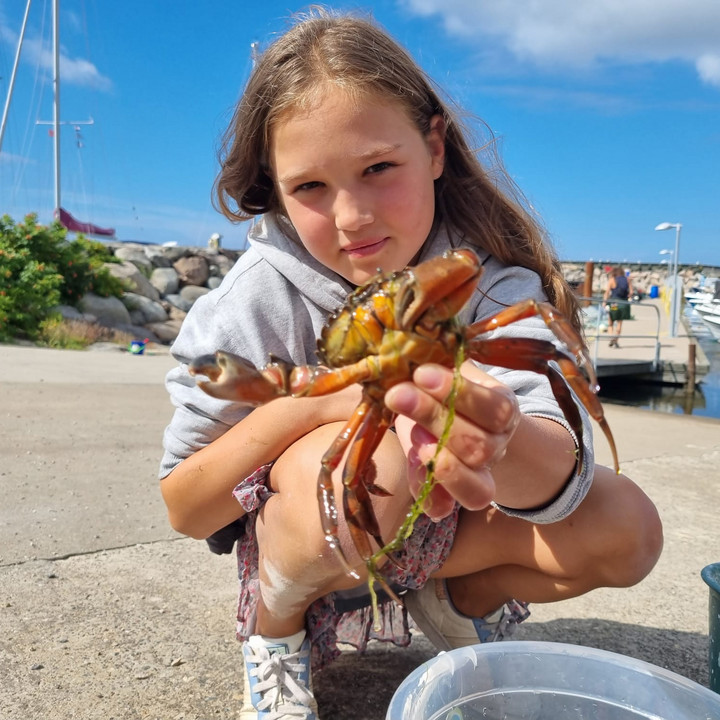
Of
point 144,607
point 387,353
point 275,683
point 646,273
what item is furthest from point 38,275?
point 646,273

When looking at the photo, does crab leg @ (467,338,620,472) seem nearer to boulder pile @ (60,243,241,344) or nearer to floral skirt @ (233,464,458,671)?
floral skirt @ (233,464,458,671)

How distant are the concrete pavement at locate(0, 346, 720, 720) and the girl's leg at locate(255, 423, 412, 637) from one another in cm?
37

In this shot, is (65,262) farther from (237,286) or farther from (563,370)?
(563,370)

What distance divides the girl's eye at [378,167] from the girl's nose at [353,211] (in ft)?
0.29

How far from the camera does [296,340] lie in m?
2.50

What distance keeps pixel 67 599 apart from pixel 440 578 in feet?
4.46

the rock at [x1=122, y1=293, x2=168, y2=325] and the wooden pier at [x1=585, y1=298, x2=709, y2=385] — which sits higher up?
the rock at [x1=122, y1=293, x2=168, y2=325]

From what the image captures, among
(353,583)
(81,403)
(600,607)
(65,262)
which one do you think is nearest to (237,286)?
(353,583)

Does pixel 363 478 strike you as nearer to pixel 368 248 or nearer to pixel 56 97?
pixel 368 248

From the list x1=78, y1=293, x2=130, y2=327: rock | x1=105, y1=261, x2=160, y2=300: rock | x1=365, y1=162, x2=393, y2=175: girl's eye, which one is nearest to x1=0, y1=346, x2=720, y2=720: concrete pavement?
x1=365, y1=162, x2=393, y2=175: girl's eye

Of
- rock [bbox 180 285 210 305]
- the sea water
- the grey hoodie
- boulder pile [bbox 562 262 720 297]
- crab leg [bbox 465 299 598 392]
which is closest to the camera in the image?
crab leg [bbox 465 299 598 392]

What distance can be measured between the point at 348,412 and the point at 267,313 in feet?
1.64

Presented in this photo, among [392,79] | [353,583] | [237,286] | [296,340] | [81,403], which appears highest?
[392,79]

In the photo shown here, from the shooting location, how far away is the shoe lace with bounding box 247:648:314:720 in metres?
2.08
